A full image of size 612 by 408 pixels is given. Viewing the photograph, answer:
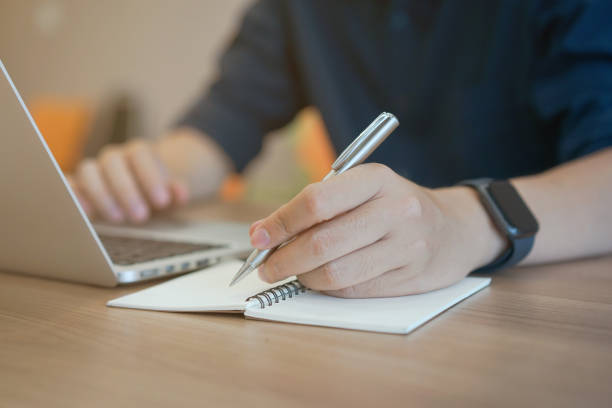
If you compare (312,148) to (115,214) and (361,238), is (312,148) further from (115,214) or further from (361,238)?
(361,238)

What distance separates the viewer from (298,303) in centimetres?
43

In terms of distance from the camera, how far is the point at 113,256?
1.82 feet

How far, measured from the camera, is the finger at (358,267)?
42 cm

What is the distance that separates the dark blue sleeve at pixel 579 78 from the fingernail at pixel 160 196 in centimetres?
57

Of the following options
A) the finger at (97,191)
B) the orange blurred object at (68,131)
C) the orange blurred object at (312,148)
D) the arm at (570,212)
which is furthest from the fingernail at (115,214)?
the orange blurred object at (68,131)

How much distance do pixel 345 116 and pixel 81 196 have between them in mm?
590

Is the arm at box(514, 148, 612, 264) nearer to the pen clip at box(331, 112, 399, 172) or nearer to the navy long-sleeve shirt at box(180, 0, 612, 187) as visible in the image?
the navy long-sleeve shirt at box(180, 0, 612, 187)

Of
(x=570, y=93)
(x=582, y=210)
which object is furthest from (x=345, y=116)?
(x=582, y=210)

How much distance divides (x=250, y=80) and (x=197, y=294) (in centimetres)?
92

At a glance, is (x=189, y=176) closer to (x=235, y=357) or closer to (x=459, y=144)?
(x=459, y=144)

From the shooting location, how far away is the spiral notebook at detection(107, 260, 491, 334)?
0.39 metres

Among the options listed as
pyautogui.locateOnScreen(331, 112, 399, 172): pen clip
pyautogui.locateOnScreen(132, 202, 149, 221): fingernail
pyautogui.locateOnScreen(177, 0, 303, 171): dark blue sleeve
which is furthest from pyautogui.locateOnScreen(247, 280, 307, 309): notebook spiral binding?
pyautogui.locateOnScreen(177, 0, 303, 171): dark blue sleeve

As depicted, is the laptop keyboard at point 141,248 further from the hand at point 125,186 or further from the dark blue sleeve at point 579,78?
the dark blue sleeve at point 579,78

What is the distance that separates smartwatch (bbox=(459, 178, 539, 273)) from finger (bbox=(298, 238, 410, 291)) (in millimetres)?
143
